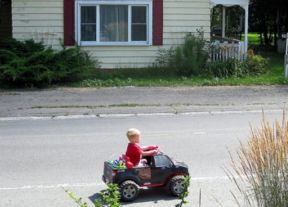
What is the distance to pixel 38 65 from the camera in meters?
17.4

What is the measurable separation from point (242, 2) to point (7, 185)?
15.1 meters

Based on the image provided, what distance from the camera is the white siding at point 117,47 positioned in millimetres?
19938

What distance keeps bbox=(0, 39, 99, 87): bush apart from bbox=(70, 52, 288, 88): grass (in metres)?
0.49

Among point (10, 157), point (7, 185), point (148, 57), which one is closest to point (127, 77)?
point (148, 57)

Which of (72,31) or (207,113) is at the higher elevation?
(72,31)

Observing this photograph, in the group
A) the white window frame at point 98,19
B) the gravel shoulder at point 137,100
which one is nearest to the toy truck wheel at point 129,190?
the gravel shoulder at point 137,100

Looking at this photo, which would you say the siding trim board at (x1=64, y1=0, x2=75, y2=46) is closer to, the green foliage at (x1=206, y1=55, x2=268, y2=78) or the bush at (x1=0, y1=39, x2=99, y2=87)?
the bush at (x1=0, y1=39, x2=99, y2=87)

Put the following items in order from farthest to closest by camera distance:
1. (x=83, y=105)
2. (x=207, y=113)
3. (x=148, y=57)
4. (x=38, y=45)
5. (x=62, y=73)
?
(x=148, y=57)
(x=38, y=45)
(x=62, y=73)
(x=83, y=105)
(x=207, y=113)

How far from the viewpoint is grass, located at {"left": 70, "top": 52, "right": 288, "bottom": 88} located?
59.4 feet

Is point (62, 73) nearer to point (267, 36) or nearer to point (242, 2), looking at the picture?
point (242, 2)

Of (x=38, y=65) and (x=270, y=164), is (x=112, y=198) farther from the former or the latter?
(x=38, y=65)

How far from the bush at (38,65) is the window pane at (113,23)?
1302 mm

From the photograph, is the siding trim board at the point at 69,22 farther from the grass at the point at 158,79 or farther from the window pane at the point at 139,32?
the window pane at the point at 139,32

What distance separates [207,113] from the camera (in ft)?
46.5
